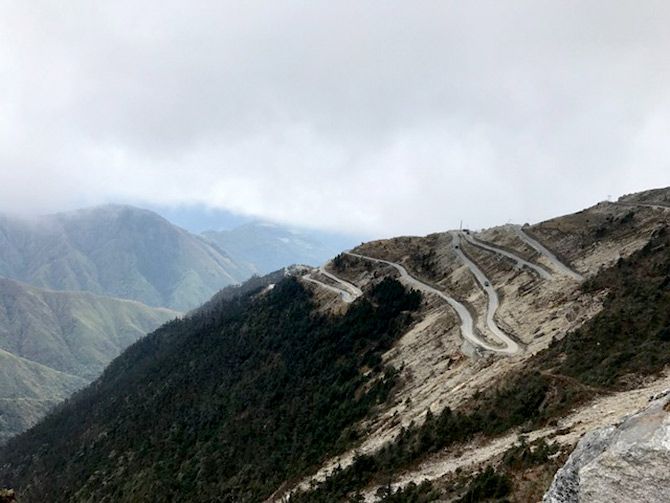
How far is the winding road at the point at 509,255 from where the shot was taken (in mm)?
85250

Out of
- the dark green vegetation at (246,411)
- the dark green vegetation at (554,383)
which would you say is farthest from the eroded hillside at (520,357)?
the dark green vegetation at (246,411)

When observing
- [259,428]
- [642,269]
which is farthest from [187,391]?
[642,269]

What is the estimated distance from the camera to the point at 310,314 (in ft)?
433

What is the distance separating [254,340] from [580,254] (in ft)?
315

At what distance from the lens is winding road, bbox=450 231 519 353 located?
62972 millimetres

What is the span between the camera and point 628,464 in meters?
13.9

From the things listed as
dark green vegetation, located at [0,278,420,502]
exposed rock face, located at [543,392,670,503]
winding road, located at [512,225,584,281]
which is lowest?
dark green vegetation, located at [0,278,420,502]

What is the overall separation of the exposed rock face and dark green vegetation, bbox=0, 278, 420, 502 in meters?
48.2

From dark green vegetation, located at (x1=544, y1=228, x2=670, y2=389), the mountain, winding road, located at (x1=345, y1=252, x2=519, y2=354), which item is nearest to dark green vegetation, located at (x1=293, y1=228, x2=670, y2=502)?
dark green vegetation, located at (x1=544, y1=228, x2=670, y2=389)

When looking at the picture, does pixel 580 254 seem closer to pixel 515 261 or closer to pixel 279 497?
pixel 515 261

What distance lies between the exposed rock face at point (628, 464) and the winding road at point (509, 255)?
70.6 m

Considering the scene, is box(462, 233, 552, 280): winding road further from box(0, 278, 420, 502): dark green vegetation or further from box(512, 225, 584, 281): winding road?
box(0, 278, 420, 502): dark green vegetation

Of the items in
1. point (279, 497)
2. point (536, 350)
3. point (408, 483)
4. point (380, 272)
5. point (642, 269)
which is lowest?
point (279, 497)

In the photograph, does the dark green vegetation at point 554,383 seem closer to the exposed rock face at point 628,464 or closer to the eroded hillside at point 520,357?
the eroded hillside at point 520,357
